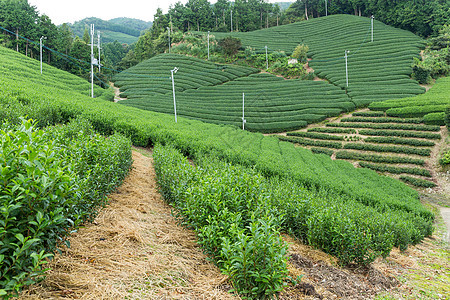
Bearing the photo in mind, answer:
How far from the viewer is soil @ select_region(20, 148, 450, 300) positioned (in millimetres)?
3119

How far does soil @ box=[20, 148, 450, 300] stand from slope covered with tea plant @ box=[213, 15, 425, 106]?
33342mm

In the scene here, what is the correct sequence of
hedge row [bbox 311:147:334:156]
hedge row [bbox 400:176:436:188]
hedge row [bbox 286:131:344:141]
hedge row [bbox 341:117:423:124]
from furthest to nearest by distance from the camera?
hedge row [bbox 286:131:344:141], hedge row [bbox 341:117:423:124], hedge row [bbox 311:147:334:156], hedge row [bbox 400:176:436:188]

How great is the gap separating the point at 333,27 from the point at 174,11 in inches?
1836

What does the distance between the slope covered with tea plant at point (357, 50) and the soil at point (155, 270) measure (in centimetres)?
3334

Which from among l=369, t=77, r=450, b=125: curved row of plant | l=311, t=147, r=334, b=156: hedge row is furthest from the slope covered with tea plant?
l=311, t=147, r=334, b=156: hedge row

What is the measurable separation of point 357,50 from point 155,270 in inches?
2330

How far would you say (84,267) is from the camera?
3406mm

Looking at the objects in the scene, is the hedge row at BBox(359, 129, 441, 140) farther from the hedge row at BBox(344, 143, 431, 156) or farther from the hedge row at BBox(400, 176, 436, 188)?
the hedge row at BBox(400, 176, 436, 188)

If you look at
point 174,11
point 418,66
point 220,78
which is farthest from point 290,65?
point 174,11

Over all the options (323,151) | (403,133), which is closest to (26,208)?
(323,151)

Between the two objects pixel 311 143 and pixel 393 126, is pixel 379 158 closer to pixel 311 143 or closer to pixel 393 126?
pixel 393 126

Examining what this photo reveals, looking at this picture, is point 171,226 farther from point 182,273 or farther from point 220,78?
point 220,78

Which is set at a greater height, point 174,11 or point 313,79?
point 174,11

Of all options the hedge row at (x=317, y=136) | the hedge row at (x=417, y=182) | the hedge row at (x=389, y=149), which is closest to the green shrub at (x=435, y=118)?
the hedge row at (x=389, y=149)
